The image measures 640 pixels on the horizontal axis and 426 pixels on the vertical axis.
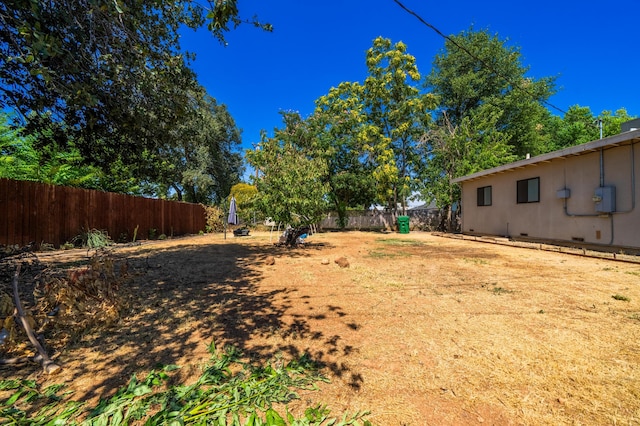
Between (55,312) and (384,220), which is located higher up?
(384,220)

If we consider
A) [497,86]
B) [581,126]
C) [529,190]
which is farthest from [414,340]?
[581,126]

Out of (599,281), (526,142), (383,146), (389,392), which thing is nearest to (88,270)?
(389,392)

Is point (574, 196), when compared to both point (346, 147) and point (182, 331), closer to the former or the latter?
point (182, 331)

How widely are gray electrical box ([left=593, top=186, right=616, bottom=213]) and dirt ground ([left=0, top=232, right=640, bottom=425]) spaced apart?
331cm

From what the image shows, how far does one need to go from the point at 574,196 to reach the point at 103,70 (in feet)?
39.0

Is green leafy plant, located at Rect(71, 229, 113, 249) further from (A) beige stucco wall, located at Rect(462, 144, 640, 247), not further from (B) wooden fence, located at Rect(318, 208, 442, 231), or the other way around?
(A) beige stucco wall, located at Rect(462, 144, 640, 247)

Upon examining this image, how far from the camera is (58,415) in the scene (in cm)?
167

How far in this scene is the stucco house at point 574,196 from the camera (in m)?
7.37

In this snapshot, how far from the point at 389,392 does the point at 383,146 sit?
57.7ft

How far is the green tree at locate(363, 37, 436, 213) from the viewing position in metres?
18.8

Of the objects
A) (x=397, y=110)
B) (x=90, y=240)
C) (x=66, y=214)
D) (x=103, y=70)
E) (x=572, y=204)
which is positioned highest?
(x=397, y=110)

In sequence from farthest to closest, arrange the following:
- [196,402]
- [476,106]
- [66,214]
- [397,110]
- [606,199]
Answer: [476,106] → [397,110] → [66,214] → [606,199] → [196,402]

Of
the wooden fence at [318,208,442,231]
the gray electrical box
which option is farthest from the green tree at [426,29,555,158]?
the gray electrical box

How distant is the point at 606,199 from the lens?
7617 millimetres
